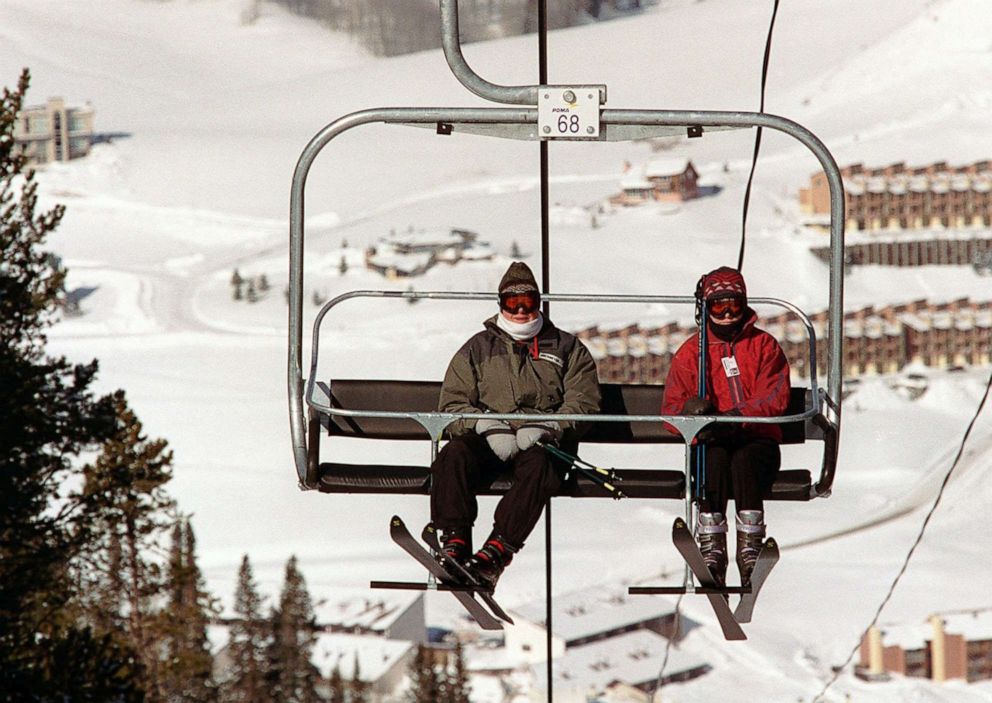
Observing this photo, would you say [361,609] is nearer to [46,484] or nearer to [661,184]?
[661,184]

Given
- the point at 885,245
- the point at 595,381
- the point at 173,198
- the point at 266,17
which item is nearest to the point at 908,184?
the point at 885,245

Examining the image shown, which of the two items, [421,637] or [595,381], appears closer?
[595,381]

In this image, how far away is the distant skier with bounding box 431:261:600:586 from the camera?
155 inches

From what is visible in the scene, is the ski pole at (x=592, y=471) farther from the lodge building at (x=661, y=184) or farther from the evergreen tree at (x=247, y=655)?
the lodge building at (x=661, y=184)

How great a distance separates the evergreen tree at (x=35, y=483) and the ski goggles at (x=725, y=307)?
6.14 meters

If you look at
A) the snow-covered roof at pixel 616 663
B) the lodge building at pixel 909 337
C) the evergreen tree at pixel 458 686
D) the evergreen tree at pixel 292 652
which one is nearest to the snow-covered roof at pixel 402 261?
the lodge building at pixel 909 337

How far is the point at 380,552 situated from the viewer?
54781mm

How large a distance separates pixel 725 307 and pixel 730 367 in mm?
154

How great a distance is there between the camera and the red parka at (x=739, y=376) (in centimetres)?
402

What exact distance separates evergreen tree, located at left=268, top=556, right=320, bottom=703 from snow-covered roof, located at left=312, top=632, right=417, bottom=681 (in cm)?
276

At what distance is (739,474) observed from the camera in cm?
399

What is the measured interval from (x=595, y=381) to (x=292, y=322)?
0.74 meters

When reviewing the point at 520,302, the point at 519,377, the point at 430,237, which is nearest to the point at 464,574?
the point at 519,377

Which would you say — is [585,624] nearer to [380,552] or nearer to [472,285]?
[380,552]
